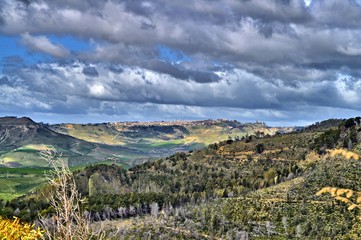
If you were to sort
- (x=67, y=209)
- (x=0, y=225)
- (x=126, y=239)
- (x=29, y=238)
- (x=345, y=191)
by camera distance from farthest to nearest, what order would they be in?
1. (x=126, y=239)
2. (x=0, y=225)
3. (x=29, y=238)
4. (x=67, y=209)
5. (x=345, y=191)

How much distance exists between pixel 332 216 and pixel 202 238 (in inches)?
2207

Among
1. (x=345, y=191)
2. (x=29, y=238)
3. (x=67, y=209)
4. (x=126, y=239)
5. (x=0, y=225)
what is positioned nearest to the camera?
(x=345, y=191)

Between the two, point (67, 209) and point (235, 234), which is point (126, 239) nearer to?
point (235, 234)

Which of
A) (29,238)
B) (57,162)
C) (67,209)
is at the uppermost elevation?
(57,162)

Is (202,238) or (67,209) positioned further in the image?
(202,238)

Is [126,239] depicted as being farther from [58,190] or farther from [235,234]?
[58,190]

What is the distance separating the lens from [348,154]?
33.1ft

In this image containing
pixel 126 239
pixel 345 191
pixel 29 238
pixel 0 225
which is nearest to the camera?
pixel 345 191

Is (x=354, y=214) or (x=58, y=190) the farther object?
(x=354, y=214)

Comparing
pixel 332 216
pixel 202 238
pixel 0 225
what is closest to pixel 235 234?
pixel 202 238

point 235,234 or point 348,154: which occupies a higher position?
point 348,154

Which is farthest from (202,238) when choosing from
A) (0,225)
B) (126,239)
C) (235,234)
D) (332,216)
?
(0,225)

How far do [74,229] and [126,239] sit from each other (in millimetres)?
183308

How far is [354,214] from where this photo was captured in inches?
7677
